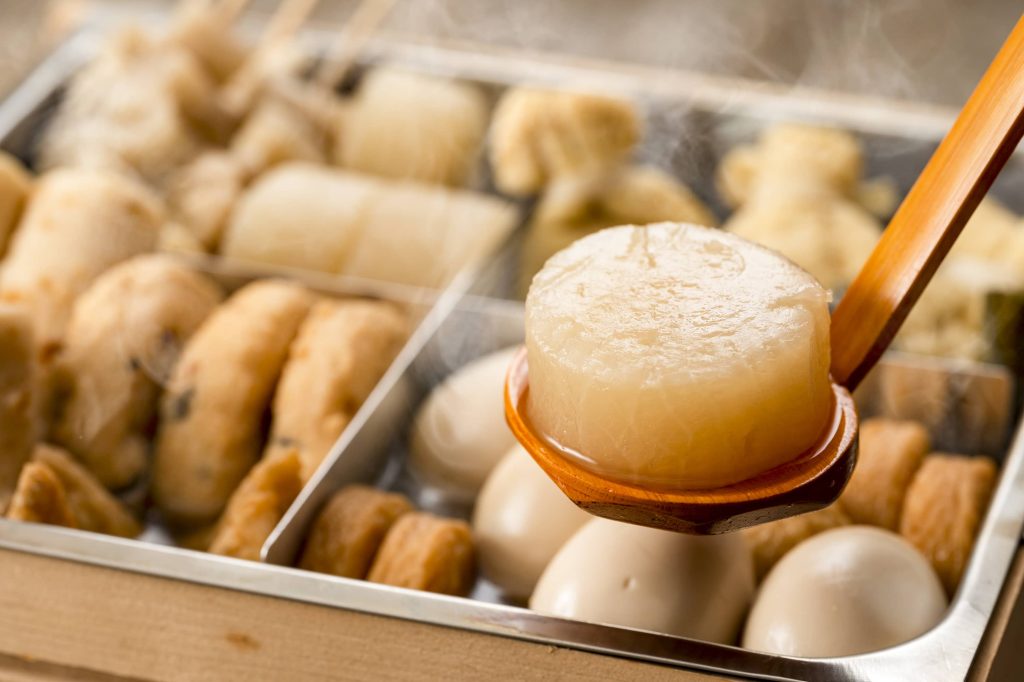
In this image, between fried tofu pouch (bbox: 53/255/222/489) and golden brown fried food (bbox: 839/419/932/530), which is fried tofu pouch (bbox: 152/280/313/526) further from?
golden brown fried food (bbox: 839/419/932/530)

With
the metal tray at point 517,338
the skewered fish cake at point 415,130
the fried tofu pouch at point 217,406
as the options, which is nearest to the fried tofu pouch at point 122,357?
the fried tofu pouch at point 217,406

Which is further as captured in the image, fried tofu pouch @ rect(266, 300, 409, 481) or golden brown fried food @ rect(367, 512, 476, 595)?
fried tofu pouch @ rect(266, 300, 409, 481)

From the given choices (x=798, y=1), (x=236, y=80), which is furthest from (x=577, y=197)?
(x=236, y=80)

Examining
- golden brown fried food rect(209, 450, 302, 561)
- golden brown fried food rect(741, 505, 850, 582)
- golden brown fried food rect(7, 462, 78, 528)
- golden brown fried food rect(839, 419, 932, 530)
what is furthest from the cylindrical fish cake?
golden brown fried food rect(839, 419, 932, 530)

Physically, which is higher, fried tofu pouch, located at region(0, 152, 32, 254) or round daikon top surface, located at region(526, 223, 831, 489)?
round daikon top surface, located at region(526, 223, 831, 489)

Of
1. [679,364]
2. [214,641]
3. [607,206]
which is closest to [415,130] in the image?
[607,206]

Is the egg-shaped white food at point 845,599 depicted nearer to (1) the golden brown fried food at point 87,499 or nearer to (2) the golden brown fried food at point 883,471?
(2) the golden brown fried food at point 883,471

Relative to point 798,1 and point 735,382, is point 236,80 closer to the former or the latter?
point 798,1

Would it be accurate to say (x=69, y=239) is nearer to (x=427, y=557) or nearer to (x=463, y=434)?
(x=463, y=434)
